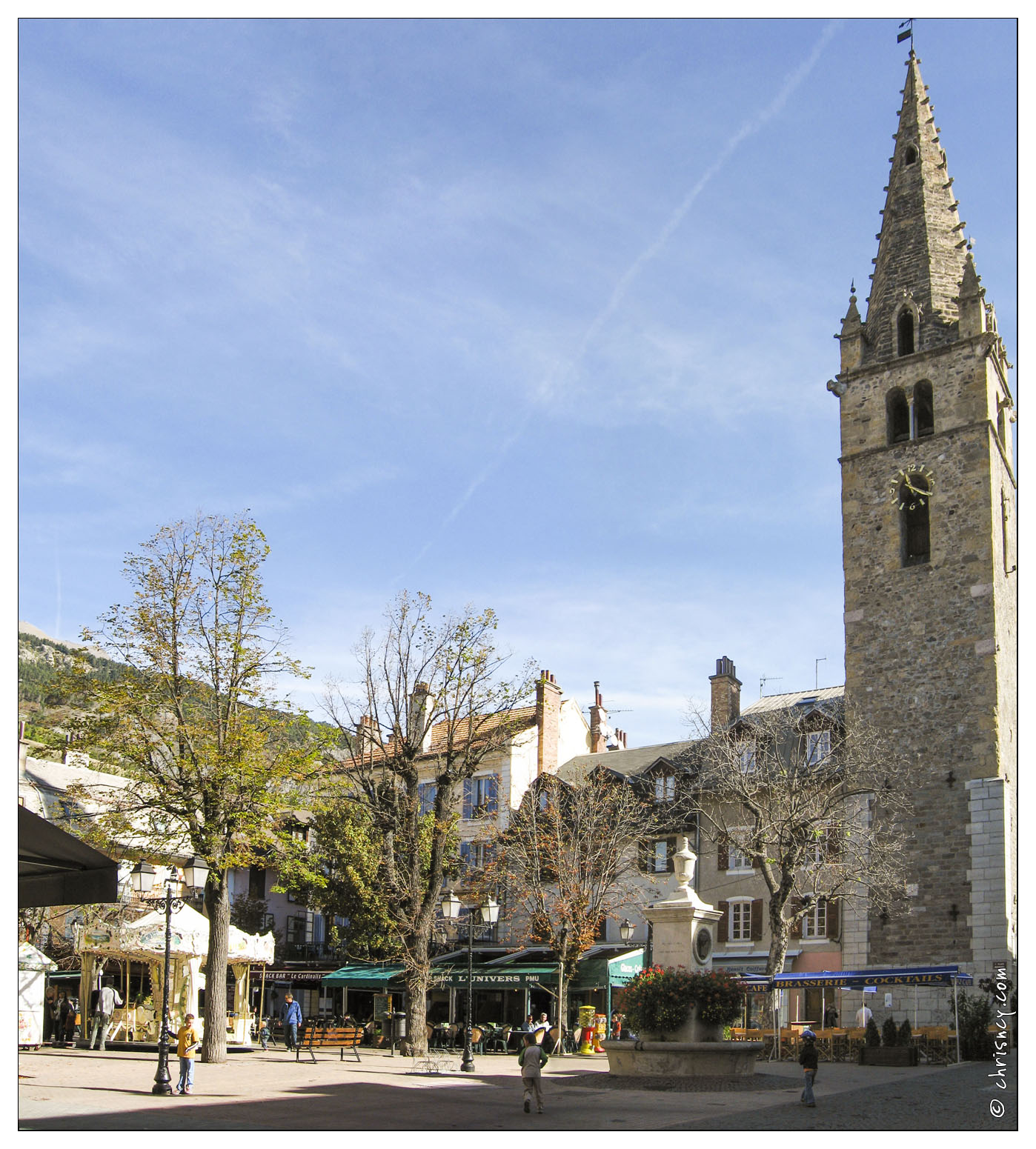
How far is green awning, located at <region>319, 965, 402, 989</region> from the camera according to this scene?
3719cm

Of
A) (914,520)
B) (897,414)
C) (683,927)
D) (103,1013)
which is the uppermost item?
(897,414)

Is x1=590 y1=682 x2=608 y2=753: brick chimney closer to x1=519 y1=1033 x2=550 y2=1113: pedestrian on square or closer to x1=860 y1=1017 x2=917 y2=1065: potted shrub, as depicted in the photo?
x1=860 y1=1017 x2=917 y2=1065: potted shrub

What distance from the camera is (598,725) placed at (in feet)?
173

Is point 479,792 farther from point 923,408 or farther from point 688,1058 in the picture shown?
point 688,1058

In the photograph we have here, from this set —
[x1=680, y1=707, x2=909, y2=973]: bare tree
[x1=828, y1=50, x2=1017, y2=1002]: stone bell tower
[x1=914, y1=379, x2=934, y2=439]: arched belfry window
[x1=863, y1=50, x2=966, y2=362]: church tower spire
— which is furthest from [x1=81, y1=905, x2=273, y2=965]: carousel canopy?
[x1=863, y1=50, x2=966, y2=362]: church tower spire

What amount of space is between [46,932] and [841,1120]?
27237 millimetres

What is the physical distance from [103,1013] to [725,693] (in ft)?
85.3

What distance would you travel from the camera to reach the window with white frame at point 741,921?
1503 inches

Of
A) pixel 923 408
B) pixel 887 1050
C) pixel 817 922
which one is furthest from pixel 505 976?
pixel 923 408

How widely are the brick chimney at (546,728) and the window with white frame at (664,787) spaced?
6112 mm

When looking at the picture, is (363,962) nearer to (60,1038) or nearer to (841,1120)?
(60,1038)

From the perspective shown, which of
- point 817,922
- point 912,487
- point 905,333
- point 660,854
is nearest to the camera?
point 817,922

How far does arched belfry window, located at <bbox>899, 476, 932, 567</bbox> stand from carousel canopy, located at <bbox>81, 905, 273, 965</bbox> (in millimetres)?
23633
